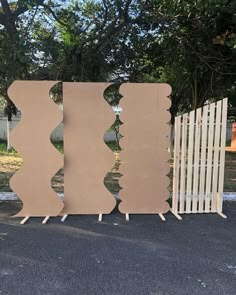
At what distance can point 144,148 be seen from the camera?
19.4ft

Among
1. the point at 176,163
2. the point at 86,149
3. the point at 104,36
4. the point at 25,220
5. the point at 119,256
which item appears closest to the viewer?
the point at 119,256

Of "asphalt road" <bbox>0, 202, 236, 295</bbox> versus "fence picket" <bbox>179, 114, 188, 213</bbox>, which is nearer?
"asphalt road" <bbox>0, 202, 236, 295</bbox>

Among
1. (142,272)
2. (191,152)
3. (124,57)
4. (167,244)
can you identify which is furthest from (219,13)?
(142,272)

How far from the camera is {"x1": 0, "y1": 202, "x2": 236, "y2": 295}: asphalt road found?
357 centimetres

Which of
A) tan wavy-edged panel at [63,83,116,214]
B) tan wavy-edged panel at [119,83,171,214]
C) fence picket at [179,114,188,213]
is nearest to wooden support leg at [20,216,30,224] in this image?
tan wavy-edged panel at [63,83,116,214]

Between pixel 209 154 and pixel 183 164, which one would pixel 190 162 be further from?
pixel 209 154

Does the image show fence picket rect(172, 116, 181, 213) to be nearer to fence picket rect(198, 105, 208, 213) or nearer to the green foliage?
→ fence picket rect(198, 105, 208, 213)

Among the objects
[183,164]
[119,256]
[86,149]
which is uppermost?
[86,149]

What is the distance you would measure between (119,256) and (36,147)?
232 cm

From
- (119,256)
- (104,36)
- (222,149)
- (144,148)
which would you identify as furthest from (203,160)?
(104,36)

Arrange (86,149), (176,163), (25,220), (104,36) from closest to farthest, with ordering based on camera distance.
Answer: (25,220) < (86,149) < (176,163) < (104,36)

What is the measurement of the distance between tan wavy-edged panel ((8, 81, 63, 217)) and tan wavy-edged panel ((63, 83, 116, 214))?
8.2 inches

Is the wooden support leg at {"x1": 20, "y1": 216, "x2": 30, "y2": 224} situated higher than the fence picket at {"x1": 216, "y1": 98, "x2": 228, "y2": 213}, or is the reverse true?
the fence picket at {"x1": 216, "y1": 98, "x2": 228, "y2": 213}

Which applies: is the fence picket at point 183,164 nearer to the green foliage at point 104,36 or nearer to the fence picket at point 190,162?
the fence picket at point 190,162
